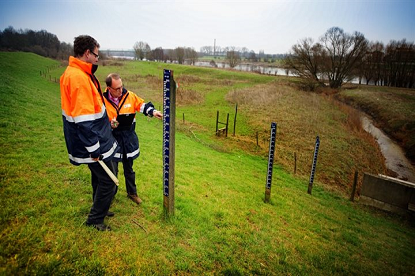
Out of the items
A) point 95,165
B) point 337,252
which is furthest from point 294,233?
point 95,165

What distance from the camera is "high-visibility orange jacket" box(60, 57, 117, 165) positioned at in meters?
2.94

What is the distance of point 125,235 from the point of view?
3.72 m

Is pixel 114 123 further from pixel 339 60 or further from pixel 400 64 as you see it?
pixel 400 64

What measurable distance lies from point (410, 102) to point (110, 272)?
147 ft

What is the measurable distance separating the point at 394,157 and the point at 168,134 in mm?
23781

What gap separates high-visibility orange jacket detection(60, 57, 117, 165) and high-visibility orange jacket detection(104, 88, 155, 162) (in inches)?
30.5

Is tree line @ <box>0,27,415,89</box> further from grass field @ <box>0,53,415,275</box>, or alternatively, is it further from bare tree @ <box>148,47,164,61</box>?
bare tree @ <box>148,47,164,61</box>

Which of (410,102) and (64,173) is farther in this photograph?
(410,102)

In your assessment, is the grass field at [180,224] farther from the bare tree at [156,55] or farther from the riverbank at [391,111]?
the bare tree at [156,55]

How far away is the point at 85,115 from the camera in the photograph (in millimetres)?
2955

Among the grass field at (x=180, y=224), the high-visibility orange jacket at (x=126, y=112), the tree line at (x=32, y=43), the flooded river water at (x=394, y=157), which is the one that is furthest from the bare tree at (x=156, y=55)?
the high-visibility orange jacket at (x=126, y=112)

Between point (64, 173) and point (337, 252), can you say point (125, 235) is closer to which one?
point (64, 173)

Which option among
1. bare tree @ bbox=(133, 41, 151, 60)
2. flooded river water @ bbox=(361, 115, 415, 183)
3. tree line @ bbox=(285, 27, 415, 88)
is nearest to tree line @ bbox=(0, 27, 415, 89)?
tree line @ bbox=(285, 27, 415, 88)

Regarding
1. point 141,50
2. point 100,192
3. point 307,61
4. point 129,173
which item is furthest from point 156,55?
point 100,192
